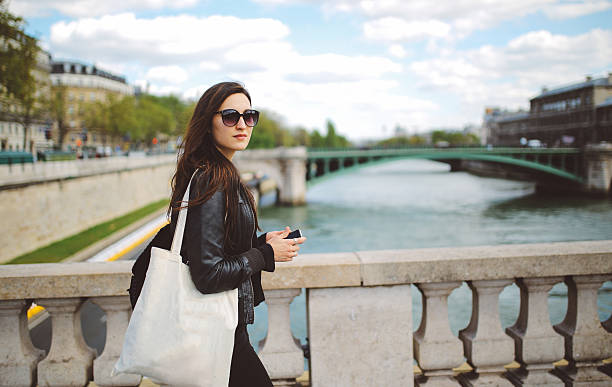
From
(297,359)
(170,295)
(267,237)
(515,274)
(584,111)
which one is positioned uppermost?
(584,111)

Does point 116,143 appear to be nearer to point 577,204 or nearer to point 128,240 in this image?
point 128,240

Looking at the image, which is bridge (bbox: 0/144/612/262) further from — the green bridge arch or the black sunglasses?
the black sunglasses

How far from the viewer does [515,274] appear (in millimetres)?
2576

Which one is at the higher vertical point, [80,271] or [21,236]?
[80,271]

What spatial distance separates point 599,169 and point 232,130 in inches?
1813

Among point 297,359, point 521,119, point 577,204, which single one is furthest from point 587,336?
point 521,119

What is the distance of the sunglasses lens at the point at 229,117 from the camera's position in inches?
73.2

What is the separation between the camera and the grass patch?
52.6 feet

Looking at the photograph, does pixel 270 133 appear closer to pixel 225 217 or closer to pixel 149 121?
pixel 149 121

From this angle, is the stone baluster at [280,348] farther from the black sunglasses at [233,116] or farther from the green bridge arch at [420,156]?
the green bridge arch at [420,156]

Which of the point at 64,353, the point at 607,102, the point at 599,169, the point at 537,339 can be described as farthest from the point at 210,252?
the point at 607,102

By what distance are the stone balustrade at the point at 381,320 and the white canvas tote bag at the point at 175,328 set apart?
0.81 meters

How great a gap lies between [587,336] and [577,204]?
37182 mm

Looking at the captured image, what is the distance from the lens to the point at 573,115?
5606 centimetres
